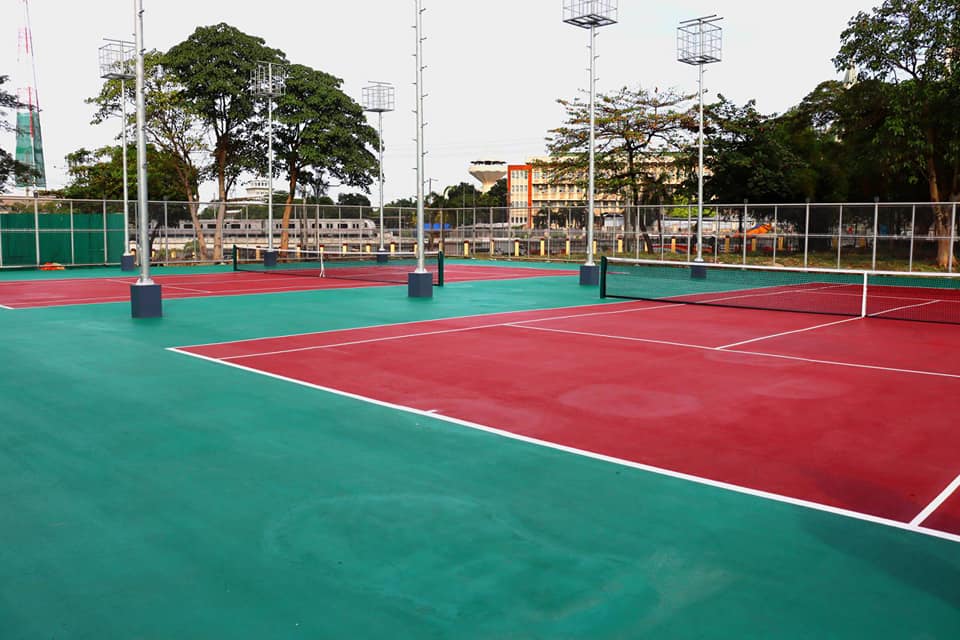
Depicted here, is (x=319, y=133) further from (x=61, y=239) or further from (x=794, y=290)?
(x=794, y=290)

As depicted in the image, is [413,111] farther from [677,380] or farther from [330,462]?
[330,462]

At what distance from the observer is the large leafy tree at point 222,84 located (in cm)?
3872

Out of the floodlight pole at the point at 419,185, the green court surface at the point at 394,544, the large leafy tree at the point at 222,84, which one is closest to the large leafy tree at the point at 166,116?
the large leafy tree at the point at 222,84

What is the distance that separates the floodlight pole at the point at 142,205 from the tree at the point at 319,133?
2503 cm

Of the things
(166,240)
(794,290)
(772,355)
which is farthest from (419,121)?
(166,240)

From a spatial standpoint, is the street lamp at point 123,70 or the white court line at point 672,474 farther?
the street lamp at point 123,70

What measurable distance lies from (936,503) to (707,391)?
3.70m

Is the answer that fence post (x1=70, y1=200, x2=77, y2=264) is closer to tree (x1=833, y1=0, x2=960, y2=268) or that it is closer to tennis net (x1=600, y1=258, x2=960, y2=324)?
tennis net (x1=600, y1=258, x2=960, y2=324)

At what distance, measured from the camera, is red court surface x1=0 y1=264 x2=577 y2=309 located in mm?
20062

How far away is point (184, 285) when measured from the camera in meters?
24.5

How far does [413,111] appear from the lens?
20000 millimetres

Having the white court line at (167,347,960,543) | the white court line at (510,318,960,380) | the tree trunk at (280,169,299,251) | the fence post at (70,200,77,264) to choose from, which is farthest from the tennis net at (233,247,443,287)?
the white court line at (167,347,960,543)

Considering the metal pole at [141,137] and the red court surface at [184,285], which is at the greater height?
the metal pole at [141,137]

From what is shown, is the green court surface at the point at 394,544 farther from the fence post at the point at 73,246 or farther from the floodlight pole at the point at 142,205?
the fence post at the point at 73,246
